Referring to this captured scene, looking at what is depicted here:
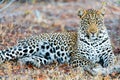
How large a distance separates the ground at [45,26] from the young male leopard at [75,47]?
1.06 ft

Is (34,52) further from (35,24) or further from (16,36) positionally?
(35,24)

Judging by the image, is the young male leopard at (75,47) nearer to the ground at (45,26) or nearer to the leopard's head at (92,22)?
the leopard's head at (92,22)

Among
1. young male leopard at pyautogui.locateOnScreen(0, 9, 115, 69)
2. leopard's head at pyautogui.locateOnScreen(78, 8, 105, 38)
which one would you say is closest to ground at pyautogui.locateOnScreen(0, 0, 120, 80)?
young male leopard at pyautogui.locateOnScreen(0, 9, 115, 69)

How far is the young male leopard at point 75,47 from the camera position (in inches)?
440

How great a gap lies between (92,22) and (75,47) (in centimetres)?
88

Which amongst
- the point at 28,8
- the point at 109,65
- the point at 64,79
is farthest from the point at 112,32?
the point at 28,8

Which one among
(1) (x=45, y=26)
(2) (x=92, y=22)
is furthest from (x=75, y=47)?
(1) (x=45, y=26)

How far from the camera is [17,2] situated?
2078 centimetres

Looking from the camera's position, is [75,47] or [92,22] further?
[75,47]

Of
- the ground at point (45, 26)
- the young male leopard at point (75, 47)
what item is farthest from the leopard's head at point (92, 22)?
the ground at point (45, 26)

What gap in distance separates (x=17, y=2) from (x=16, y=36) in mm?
6851

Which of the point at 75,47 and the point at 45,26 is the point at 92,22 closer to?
the point at 75,47

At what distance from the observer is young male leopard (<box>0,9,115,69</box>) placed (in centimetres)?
1117

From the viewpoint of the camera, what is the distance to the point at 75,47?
462 inches
